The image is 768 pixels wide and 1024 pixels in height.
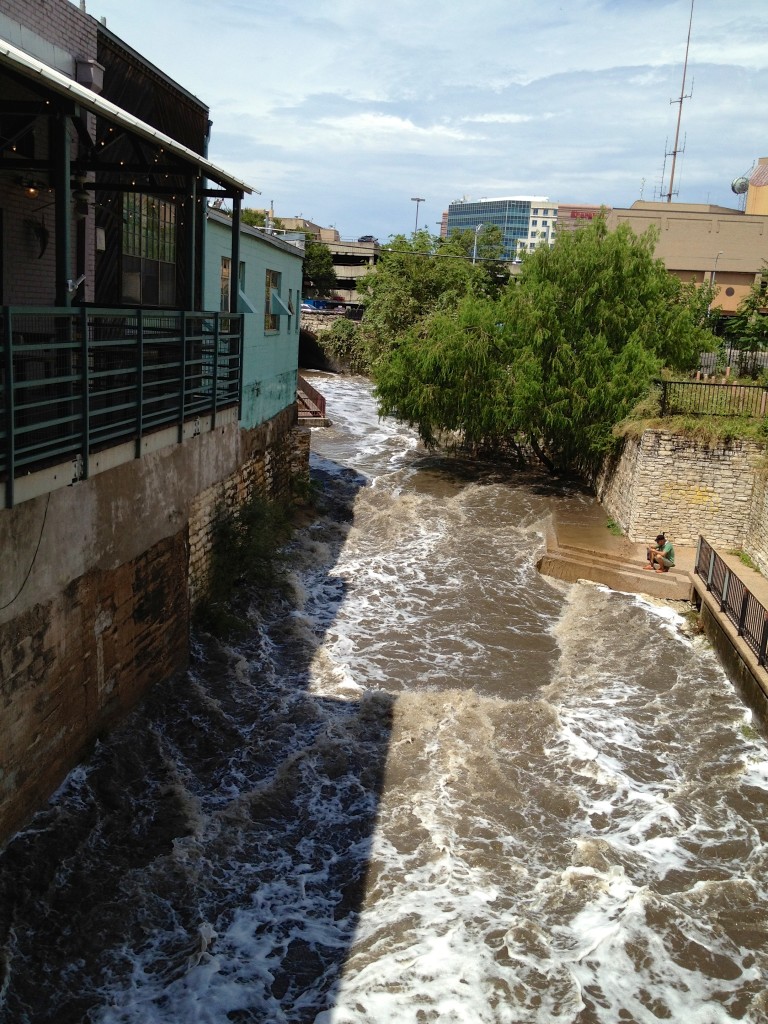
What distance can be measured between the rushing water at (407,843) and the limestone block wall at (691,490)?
16.0 feet

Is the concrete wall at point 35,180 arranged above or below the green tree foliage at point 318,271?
below

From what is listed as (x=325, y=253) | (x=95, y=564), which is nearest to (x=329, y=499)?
(x=95, y=564)

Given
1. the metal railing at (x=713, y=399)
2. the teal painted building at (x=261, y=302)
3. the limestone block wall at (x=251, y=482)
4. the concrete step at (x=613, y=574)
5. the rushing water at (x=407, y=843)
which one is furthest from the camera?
the metal railing at (x=713, y=399)

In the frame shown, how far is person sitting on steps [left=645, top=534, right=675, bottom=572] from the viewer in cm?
1716

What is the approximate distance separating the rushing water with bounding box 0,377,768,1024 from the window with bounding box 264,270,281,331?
6731mm

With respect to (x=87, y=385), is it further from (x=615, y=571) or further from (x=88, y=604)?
(x=615, y=571)

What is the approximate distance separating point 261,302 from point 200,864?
39.8ft

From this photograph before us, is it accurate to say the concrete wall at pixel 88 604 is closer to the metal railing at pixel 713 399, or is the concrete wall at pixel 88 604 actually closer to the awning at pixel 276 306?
the awning at pixel 276 306

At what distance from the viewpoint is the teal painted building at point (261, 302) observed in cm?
1434

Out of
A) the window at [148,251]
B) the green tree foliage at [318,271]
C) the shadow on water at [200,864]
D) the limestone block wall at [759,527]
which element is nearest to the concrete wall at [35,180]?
the window at [148,251]

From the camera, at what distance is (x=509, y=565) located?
60.2 feet

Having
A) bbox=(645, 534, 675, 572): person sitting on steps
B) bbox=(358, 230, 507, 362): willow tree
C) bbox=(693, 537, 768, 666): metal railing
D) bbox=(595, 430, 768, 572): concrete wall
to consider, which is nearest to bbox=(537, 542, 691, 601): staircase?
bbox=(645, 534, 675, 572): person sitting on steps

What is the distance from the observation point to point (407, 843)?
28.9 ft

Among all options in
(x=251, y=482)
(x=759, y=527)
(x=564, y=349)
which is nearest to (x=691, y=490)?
(x=759, y=527)
